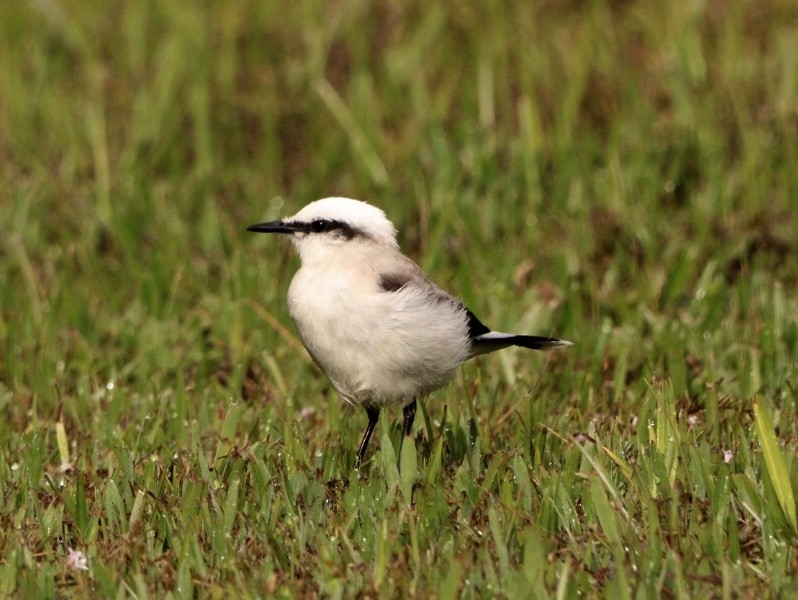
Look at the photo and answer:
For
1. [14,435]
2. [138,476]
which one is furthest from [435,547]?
[14,435]

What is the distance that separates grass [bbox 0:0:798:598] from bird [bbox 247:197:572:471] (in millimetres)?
236

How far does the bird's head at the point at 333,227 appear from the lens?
555 cm

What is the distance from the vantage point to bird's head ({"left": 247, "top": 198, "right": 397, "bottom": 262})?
18.2ft

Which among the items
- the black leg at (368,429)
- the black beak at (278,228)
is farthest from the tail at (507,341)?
the black beak at (278,228)

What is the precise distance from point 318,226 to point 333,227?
6 centimetres

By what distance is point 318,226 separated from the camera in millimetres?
5582

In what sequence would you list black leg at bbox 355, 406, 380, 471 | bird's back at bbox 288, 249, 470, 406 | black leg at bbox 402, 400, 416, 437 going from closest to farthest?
bird's back at bbox 288, 249, 470, 406
black leg at bbox 355, 406, 380, 471
black leg at bbox 402, 400, 416, 437

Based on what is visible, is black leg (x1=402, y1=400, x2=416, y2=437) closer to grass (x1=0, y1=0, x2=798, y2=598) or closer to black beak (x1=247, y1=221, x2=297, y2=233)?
grass (x1=0, y1=0, x2=798, y2=598)

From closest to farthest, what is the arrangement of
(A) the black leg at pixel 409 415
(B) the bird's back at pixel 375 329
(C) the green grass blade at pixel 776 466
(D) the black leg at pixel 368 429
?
(C) the green grass blade at pixel 776 466 < (B) the bird's back at pixel 375 329 < (D) the black leg at pixel 368 429 < (A) the black leg at pixel 409 415

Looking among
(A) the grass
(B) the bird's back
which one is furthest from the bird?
(A) the grass

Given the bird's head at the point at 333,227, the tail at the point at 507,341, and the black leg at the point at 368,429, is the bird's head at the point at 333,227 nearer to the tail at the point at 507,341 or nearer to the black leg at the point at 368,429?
the tail at the point at 507,341

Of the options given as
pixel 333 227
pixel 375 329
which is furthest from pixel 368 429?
pixel 333 227

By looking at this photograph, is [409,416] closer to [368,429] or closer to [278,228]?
[368,429]

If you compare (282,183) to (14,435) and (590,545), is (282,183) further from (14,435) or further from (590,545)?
(590,545)
